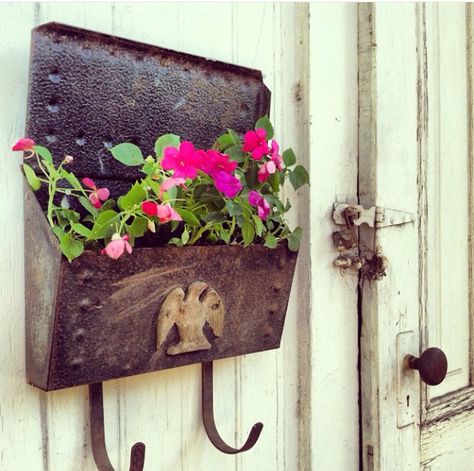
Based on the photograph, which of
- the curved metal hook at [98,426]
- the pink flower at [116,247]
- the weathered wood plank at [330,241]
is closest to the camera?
the pink flower at [116,247]

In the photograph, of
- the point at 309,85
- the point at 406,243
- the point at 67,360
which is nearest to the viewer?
the point at 67,360

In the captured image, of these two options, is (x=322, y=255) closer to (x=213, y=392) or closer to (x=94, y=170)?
(x=213, y=392)

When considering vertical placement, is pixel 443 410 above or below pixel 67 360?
below

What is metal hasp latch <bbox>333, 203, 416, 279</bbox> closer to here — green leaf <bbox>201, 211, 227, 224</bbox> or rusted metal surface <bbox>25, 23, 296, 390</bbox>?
rusted metal surface <bbox>25, 23, 296, 390</bbox>

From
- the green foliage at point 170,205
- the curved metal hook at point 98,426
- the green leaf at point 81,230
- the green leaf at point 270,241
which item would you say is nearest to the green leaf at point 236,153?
the green foliage at point 170,205

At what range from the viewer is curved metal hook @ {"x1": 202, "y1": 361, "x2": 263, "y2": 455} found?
734mm

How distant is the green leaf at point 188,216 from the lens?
0.61 m

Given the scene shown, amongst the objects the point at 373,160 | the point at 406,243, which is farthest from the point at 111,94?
the point at 406,243

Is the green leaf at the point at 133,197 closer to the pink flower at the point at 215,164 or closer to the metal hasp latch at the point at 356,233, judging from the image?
the pink flower at the point at 215,164

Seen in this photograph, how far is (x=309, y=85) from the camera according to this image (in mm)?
846

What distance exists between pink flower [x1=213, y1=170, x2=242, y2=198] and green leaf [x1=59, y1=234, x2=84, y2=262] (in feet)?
0.53

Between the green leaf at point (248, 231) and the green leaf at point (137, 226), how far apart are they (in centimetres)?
13

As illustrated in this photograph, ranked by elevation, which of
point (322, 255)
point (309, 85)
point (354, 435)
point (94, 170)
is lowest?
point (354, 435)

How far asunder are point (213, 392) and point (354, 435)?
0.29 meters
